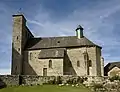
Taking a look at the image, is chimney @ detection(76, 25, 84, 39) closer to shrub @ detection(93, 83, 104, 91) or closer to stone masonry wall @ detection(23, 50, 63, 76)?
stone masonry wall @ detection(23, 50, 63, 76)

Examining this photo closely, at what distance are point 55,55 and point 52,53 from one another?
3.56 feet

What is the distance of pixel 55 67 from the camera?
50.3 m

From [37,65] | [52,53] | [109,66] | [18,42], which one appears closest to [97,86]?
[52,53]

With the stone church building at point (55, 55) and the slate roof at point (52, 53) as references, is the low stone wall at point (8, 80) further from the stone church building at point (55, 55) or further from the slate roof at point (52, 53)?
the slate roof at point (52, 53)

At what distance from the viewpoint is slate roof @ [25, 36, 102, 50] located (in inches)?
2060

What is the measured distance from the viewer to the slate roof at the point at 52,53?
50812mm

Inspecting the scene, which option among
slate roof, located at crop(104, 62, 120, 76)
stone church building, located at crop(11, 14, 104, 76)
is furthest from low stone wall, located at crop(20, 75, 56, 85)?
slate roof, located at crop(104, 62, 120, 76)

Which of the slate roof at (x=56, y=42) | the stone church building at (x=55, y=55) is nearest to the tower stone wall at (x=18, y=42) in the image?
the stone church building at (x=55, y=55)

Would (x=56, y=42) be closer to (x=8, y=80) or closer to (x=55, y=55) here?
(x=55, y=55)

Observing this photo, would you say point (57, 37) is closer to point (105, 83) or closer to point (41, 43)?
point (41, 43)

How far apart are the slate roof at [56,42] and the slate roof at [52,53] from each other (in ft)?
3.62

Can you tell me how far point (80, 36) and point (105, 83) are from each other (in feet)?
57.2

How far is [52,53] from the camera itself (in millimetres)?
51656

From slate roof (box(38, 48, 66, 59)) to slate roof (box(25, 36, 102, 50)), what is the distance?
43.5 inches
